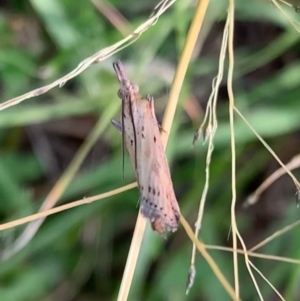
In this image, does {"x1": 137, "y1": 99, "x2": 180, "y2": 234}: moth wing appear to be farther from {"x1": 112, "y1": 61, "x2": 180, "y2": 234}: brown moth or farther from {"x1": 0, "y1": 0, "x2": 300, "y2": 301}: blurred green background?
{"x1": 0, "y1": 0, "x2": 300, "y2": 301}: blurred green background

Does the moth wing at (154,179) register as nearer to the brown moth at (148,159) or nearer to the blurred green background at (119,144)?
the brown moth at (148,159)

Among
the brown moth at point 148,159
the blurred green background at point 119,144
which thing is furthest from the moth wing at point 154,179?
the blurred green background at point 119,144

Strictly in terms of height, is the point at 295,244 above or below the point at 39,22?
below

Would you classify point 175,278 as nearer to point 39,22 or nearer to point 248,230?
point 248,230

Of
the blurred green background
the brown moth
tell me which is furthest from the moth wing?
the blurred green background

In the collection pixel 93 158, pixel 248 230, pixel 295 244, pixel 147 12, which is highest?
pixel 147 12

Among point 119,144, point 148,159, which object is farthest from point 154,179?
point 119,144

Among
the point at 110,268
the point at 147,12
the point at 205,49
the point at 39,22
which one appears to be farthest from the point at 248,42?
the point at 110,268
